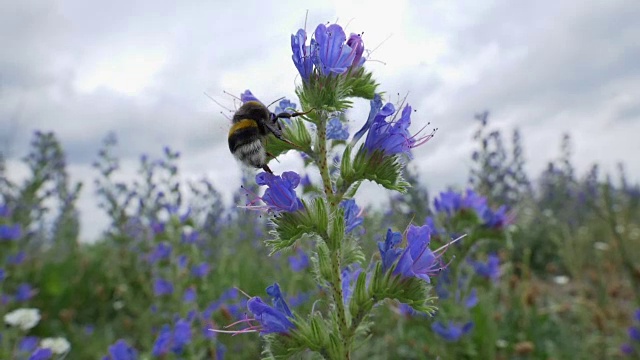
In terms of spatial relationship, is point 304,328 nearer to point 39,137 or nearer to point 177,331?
point 177,331

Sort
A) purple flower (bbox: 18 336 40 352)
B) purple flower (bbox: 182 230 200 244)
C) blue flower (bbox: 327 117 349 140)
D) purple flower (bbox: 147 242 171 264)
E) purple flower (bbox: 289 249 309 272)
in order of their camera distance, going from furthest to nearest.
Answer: purple flower (bbox: 289 249 309 272), purple flower (bbox: 182 230 200 244), purple flower (bbox: 147 242 171 264), purple flower (bbox: 18 336 40 352), blue flower (bbox: 327 117 349 140)

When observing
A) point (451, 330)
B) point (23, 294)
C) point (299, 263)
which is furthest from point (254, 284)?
point (451, 330)

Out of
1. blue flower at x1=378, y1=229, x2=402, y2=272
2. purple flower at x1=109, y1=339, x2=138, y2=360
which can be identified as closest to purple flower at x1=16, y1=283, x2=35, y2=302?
purple flower at x1=109, y1=339, x2=138, y2=360

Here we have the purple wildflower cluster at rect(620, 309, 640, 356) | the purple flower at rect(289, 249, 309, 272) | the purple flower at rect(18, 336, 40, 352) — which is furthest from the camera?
the purple flower at rect(289, 249, 309, 272)

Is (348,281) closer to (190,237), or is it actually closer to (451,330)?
(451,330)

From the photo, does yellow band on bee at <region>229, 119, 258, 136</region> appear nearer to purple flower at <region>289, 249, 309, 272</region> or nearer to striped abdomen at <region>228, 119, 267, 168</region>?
striped abdomen at <region>228, 119, 267, 168</region>

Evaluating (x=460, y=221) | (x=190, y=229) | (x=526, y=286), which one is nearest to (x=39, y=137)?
(x=190, y=229)
